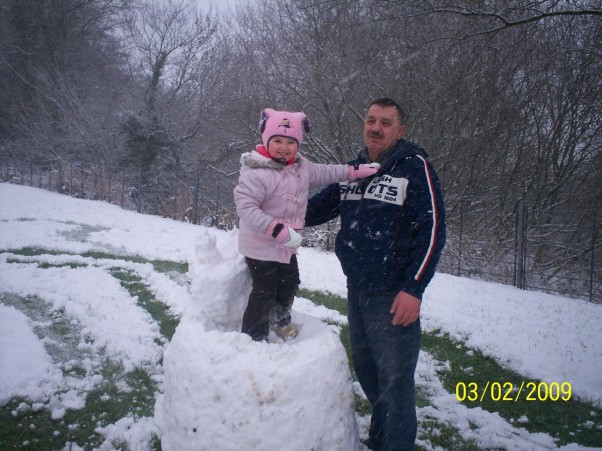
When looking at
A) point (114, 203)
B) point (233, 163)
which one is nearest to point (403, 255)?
point (233, 163)

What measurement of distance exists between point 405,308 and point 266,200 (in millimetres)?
1084

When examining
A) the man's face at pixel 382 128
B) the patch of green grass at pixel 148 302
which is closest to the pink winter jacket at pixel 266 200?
the man's face at pixel 382 128

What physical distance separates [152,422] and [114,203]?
50.5ft

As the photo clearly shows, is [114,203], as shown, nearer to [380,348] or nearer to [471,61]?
[471,61]

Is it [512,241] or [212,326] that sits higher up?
[512,241]

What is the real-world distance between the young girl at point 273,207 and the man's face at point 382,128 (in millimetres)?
169

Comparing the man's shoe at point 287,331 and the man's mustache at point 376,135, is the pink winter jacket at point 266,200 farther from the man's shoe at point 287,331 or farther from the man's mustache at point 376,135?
the man's shoe at point 287,331

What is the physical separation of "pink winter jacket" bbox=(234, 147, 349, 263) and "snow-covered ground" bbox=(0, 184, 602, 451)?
0.75ft

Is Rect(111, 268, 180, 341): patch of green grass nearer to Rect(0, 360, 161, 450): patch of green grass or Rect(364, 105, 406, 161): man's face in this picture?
Rect(0, 360, 161, 450): patch of green grass

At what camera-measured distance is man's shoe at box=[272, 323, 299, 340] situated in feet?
9.37

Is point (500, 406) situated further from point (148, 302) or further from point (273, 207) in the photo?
point (148, 302)

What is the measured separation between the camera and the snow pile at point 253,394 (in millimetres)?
2209

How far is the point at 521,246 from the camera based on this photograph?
8117 millimetres
